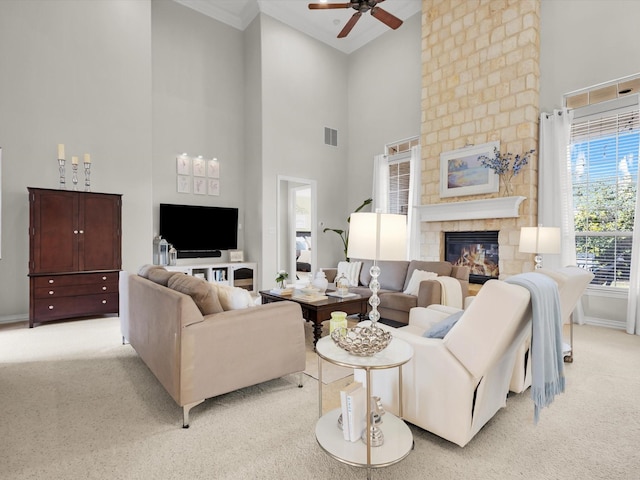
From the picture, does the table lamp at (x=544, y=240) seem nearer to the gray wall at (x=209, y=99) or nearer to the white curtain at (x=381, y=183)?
the gray wall at (x=209, y=99)

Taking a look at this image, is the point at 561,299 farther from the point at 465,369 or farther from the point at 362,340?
the point at 362,340

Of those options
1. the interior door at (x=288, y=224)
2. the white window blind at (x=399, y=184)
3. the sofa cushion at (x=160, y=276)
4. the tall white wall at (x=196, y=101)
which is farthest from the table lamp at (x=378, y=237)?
the interior door at (x=288, y=224)

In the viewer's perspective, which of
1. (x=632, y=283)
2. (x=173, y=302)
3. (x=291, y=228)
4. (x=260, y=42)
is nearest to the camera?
(x=173, y=302)

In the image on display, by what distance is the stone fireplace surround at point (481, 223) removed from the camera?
191 inches

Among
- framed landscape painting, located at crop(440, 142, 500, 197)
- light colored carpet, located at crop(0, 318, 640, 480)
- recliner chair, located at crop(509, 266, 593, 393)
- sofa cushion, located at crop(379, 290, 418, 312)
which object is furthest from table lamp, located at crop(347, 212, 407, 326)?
framed landscape painting, located at crop(440, 142, 500, 197)

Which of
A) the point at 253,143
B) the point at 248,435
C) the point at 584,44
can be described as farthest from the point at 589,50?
the point at 248,435

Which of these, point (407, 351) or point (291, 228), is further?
point (291, 228)

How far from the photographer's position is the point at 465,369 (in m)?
1.71

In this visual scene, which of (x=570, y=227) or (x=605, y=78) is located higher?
(x=605, y=78)

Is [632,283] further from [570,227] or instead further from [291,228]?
[291,228]

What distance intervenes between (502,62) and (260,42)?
421 centimetres

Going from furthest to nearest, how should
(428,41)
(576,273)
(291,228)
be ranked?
1. (291,228)
2. (428,41)
3. (576,273)

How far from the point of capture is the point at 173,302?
2068 mm

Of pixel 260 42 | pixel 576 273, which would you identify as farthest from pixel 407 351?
pixel 260 42
